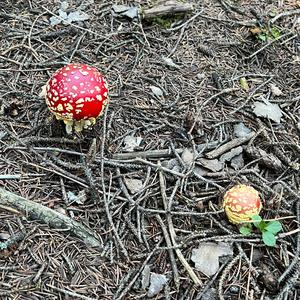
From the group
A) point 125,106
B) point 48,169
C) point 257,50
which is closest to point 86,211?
point 48,169

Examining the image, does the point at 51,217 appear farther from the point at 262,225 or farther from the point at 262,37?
the point at 262,37

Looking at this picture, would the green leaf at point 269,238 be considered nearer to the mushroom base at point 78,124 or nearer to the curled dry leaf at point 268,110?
the curled dry leaf at point 268,110

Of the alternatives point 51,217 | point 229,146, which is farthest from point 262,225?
point 51,217

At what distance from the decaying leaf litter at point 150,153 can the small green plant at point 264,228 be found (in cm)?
5

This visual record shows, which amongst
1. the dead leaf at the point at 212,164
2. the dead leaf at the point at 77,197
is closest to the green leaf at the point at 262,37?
the dead leaf at the point at 212,164

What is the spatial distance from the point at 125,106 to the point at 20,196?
1.06m

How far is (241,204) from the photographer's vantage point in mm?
2916

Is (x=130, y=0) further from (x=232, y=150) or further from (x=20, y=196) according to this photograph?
(x=20, y=196)

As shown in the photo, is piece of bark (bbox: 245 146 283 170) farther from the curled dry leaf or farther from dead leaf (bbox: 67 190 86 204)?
dead leaf (bbox: 67 190 86 204)

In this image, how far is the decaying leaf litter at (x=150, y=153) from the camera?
2.78 m

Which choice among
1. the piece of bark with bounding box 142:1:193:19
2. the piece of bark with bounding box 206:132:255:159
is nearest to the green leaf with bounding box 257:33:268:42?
the piece of bark with bounding box 142:1:193:19

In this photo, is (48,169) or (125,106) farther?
A: (125,106)

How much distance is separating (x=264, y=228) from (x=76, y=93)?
4.64 feet

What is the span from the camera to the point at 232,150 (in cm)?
339
